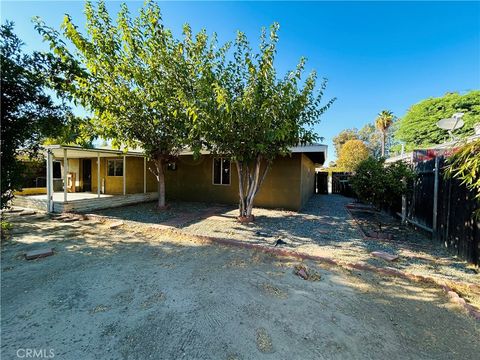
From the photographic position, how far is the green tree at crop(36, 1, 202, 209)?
644 centimetres

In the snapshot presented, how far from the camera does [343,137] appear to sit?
4066cm

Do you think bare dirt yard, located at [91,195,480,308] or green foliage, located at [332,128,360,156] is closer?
bare dirt yard, located at [91,195,480,308]

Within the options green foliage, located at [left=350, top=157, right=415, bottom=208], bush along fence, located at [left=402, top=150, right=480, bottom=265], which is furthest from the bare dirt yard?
green foliage, located at [left=350, top=157, right=415, bottom=208]

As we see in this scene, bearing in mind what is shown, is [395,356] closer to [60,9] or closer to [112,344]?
[112,344]

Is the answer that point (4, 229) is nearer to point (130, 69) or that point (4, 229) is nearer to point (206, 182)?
point (130, 69)

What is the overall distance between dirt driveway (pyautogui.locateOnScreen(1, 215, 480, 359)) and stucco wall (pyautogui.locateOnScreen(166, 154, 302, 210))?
17.9 feet

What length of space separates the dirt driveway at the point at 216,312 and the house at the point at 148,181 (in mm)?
5030

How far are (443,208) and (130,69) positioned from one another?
30.4 ft

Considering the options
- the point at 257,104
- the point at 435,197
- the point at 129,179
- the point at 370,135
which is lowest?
the point at 435,197

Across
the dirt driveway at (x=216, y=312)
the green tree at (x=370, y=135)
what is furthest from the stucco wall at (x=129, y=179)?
the green tree at (x=370, y=135)

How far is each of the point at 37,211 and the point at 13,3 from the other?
7003 mm

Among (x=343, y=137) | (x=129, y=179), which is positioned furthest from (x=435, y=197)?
(x=343, y=137)

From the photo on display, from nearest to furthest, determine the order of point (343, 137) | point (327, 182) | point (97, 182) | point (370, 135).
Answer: point (97, 182)
point (327, 182)
point (343, 137)
point (370, 135)

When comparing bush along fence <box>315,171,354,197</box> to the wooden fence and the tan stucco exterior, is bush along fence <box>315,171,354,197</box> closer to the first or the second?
the tan stucco exterior
